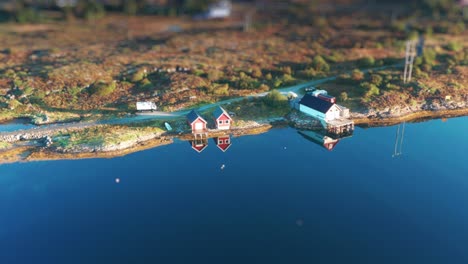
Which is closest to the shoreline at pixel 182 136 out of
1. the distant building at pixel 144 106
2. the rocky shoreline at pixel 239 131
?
the rocky shoreline at pixel 239 131

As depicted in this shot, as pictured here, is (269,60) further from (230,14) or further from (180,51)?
(230,14)

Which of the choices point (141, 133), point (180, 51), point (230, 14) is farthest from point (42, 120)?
point (230, 14)

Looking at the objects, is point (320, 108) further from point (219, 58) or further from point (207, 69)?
point (219, 58)

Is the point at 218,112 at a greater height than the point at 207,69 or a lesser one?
lesser

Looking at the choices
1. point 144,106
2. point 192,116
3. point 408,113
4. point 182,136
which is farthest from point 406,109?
point 144,106

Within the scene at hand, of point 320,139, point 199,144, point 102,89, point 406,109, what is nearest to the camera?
point 199,144

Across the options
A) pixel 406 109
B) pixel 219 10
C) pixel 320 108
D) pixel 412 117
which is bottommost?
pixel 412 117

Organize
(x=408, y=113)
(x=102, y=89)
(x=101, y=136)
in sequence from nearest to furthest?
(x=101, y=136) → (x=408, y=113) → (x=102, y=89)
